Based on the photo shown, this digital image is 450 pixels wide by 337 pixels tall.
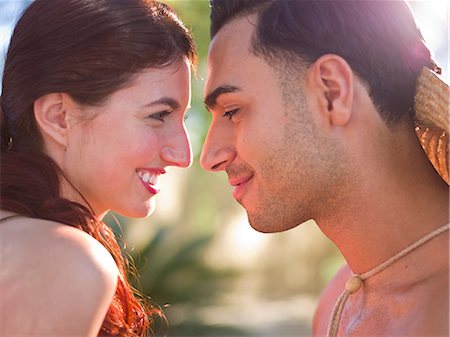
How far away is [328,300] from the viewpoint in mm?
4102

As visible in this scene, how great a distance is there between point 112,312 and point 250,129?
3.43 feet

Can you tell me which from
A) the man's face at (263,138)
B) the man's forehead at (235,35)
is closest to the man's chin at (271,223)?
the man's face at (263,138)

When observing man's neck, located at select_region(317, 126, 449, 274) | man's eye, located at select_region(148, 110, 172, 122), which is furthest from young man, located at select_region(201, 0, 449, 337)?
man's eye, located at select_region(148, 110, 172, 122)

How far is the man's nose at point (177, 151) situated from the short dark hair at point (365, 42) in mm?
544

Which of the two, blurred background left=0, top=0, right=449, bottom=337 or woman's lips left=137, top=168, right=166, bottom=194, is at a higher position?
woman's lips left=137, top=168, right=166, bottom=194

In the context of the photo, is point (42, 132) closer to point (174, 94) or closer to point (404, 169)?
point (174, 94)

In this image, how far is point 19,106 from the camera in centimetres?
338

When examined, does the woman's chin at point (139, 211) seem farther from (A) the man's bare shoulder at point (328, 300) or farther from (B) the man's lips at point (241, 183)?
(A) the man's bare shoulder at point (328, 300)

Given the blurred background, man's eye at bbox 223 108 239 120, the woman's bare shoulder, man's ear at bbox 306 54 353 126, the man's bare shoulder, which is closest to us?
the woman's bare shoulder

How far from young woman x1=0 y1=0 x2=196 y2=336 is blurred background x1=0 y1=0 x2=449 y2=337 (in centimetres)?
740

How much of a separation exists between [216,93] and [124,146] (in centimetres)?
52

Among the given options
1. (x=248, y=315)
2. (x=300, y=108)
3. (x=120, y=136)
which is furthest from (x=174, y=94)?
(x=248, y=315)

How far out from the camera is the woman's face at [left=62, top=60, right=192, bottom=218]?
3.30 m

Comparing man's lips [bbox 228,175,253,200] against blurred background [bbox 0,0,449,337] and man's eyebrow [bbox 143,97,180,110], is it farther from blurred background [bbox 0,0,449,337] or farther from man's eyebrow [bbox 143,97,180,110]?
blurred background [bbox 0,0,449,337]
